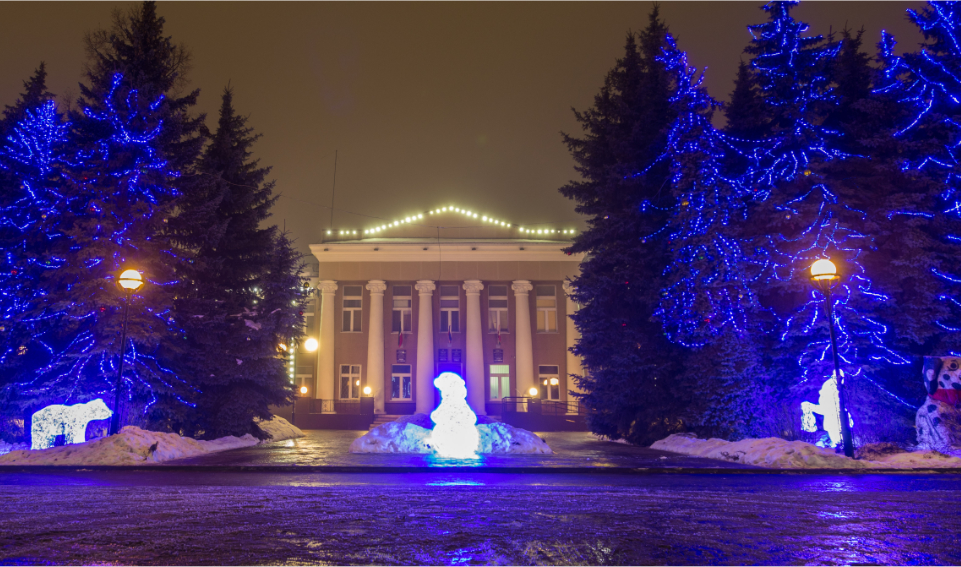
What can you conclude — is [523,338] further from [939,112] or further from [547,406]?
[939,112]

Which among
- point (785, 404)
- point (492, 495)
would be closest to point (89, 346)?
point (492, 495)

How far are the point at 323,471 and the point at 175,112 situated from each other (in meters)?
12.0

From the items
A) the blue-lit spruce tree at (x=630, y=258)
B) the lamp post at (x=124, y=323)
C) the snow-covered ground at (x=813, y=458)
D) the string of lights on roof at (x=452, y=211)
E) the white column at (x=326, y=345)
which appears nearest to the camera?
the snow-covered ground at (x=813, y=458)

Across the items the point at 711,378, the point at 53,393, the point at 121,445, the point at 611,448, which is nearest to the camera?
the point at 121,445

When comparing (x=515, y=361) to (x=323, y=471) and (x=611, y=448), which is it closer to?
(x=611, y=448)

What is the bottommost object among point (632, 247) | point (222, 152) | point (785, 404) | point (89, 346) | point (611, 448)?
point (611, 448)

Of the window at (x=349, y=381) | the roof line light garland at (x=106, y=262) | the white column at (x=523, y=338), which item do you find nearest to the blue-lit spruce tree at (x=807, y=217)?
the roof line light garland at (x=106, y=262)

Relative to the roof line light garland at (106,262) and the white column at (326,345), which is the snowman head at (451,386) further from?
the white column at (326,345)

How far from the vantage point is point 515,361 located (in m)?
35.9

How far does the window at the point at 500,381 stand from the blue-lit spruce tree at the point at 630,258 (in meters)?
15.4

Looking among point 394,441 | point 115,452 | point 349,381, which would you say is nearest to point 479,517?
point 394,441

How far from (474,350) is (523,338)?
9.98ft

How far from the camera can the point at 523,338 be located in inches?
1384

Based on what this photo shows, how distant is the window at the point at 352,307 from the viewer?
121 ft
